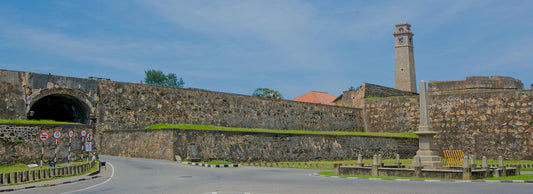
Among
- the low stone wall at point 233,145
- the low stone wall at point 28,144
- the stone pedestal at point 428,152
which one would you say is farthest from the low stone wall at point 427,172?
the low stone wall at point 28,144

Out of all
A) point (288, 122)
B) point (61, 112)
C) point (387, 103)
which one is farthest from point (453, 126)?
point (61, 112)

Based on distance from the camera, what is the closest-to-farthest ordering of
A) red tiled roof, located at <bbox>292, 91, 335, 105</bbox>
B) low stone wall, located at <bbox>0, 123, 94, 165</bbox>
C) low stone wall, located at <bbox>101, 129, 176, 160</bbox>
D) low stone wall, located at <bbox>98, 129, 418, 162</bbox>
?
low stone wall, located at <bbox>0, 123, 94, 165</bbox> → low stone wall, located at <bbox>101, 129, 176, 160</bbox> → low stone wall, located at <bbox>98, 129, 418, 162</bbox> → red tiled roof, located at <bbox>292, 91, 335, 105</bbox>

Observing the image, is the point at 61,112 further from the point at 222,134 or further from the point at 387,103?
the point at 387,103

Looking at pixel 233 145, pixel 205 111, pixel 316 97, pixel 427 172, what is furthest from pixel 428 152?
pixel 316 97

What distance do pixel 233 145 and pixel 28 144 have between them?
11.1 m

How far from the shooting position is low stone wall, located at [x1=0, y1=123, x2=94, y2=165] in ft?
71.9

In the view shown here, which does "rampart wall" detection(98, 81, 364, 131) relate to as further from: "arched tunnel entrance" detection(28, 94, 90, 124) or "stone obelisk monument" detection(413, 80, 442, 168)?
"stone obelisk monument" detection(413, 80, 442, 168)

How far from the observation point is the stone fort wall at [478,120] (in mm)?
35250

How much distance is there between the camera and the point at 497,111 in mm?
36312

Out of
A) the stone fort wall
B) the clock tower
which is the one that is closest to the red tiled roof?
the clock tower

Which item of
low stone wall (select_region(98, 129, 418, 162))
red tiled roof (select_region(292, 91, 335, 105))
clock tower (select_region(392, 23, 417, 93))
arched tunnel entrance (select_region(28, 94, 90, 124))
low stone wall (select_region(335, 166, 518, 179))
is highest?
clock tower (select_region(392, 23, 417, 93))

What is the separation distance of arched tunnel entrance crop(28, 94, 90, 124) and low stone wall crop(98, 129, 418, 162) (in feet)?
6.98

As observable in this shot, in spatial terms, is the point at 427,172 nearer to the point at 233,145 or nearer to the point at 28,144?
the point at 233,145

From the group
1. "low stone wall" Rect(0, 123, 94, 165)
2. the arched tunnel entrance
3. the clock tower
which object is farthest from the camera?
the clock tower
